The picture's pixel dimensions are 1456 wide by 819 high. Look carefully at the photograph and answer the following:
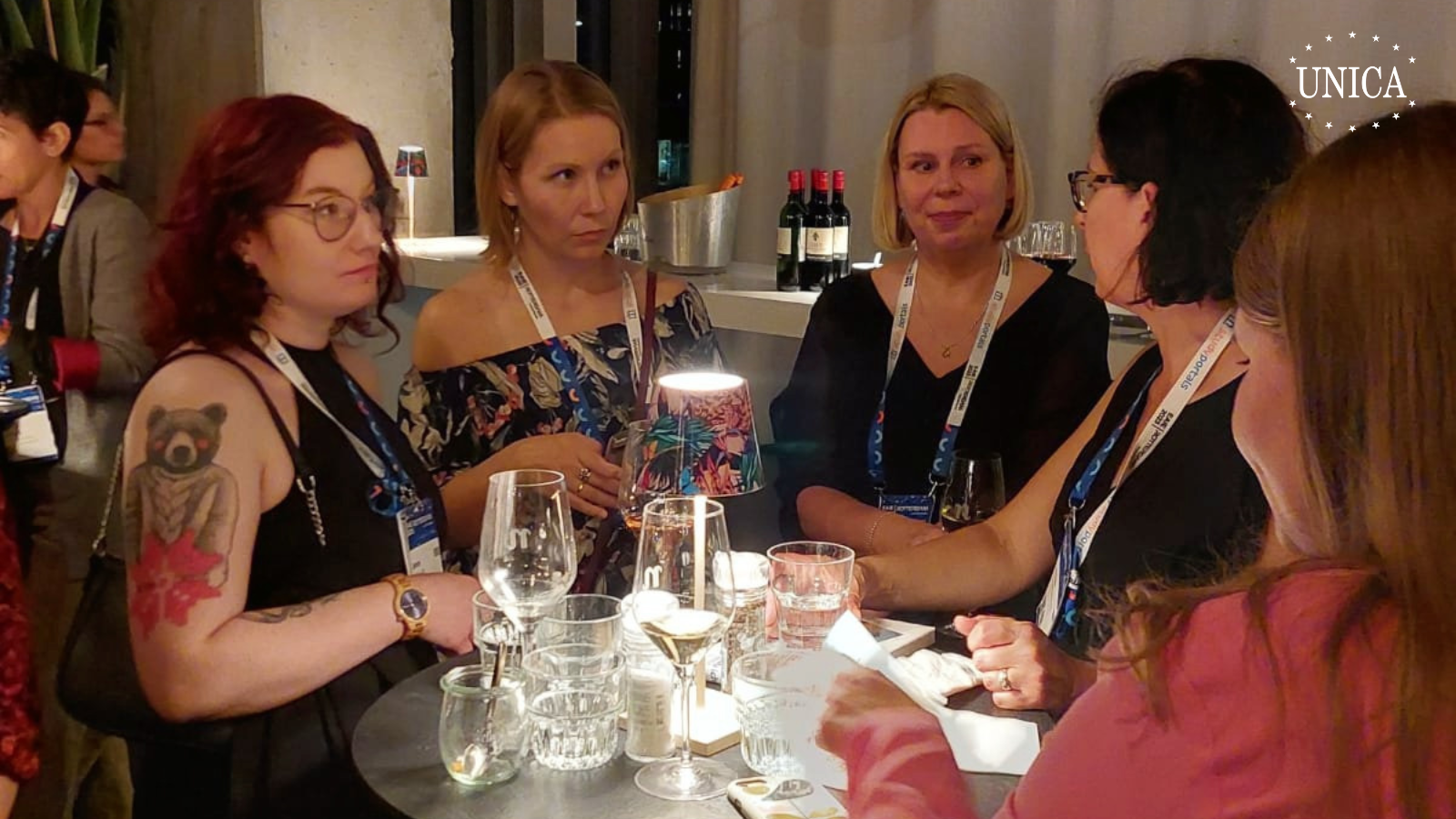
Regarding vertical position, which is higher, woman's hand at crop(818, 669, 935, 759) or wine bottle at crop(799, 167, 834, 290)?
wine bottle at crop(799, 167, 834, 290)

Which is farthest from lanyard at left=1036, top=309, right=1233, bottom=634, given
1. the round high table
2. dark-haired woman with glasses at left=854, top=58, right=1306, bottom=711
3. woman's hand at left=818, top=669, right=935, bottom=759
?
woman's hand at left=818, top=669, right=935, bottom=759

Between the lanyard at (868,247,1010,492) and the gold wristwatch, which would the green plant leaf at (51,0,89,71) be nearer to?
the lanyard at (868,247,1010,492)

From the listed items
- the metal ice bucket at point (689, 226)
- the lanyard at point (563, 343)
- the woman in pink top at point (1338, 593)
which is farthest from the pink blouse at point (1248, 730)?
the metal ice bucket at point (689, 226)

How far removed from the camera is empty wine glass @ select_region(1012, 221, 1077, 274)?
2.88 m

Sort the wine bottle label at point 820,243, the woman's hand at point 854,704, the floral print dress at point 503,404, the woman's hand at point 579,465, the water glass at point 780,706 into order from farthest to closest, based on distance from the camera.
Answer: the wine bottle label at point 820,243, the floral print dress at point 503,404, the woman's hand at point 579,465, the water glass at point 780,706, the woman's hand at point 854,704

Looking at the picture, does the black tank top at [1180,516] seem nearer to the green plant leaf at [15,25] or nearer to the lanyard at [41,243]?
the lanyard at [41,243]

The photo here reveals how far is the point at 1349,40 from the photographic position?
2881 millimetres

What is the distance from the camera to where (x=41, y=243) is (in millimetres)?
3031

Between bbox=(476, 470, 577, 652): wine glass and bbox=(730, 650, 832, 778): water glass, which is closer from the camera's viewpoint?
bbox=(730, 650, 832, 778): water glass

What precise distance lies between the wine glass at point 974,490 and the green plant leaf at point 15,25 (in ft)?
12.5

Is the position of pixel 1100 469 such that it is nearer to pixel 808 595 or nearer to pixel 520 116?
pixel 808 595

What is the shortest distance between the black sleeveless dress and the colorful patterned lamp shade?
16.7 inches

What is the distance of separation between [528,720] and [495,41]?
11.8 ft

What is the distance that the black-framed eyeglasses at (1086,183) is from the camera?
5.80 feet
